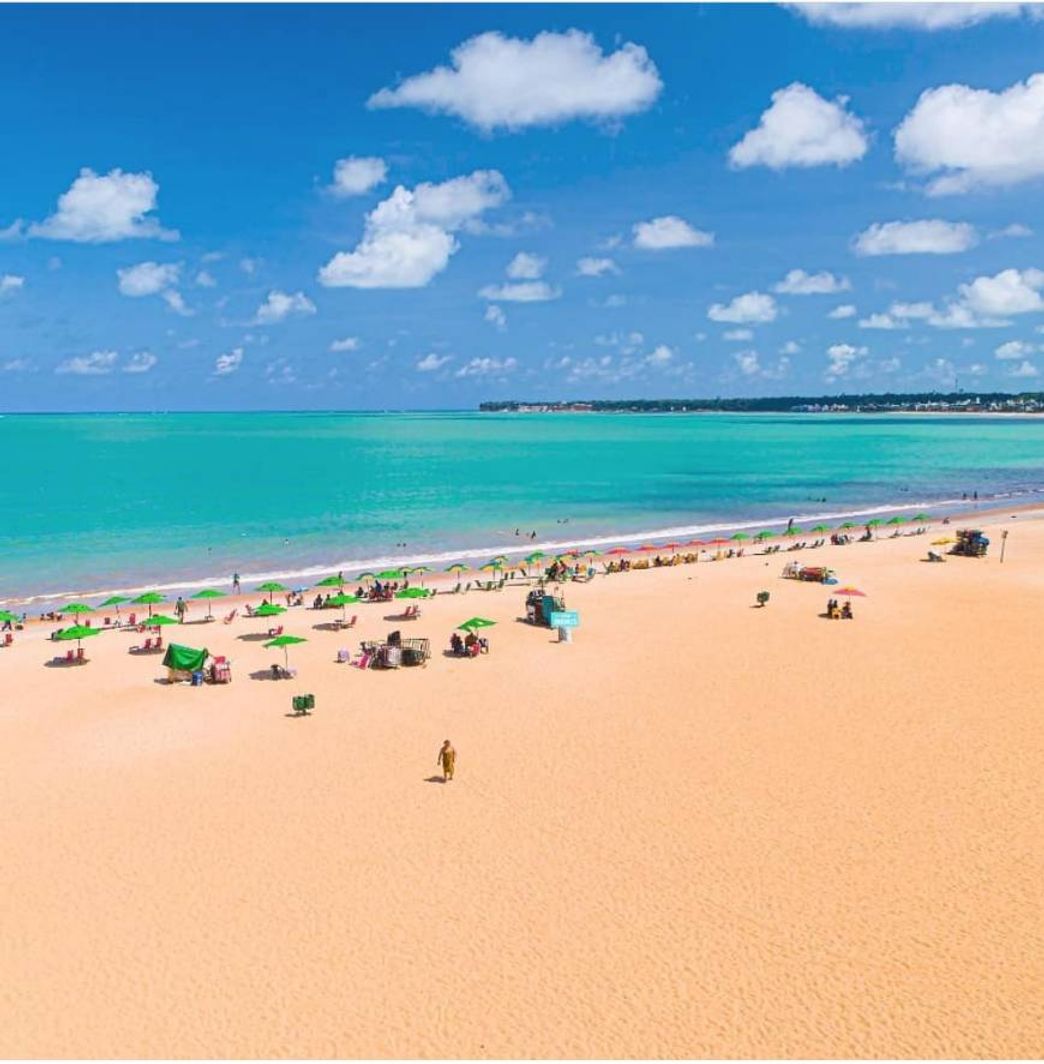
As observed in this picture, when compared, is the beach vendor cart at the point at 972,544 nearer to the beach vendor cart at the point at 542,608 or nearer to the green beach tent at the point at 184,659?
the beach vendor cart at the point at 542,608

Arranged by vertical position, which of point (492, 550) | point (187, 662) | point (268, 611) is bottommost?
point (187, 662)

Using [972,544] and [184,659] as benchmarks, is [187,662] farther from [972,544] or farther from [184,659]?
[972,544]

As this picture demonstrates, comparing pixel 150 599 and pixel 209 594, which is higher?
pixel 150 599

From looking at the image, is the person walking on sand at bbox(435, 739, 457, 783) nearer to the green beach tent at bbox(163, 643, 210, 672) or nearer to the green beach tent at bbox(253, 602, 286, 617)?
the green beach tent at bbox(163, 643, 210, 672)

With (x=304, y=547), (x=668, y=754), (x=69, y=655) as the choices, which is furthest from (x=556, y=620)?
(x=304, y=547)

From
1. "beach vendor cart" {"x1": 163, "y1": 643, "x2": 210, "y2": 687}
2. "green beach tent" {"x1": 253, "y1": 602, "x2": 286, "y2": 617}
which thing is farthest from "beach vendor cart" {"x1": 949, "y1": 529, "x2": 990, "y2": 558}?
"beach vendor cart" {"x1": 163, "y1": 643, "x2": 210, "y2": 687}

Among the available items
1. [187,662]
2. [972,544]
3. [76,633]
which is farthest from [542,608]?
[972,544]

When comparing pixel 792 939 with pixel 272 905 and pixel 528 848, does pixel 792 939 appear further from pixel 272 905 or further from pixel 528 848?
pixel 272 905
